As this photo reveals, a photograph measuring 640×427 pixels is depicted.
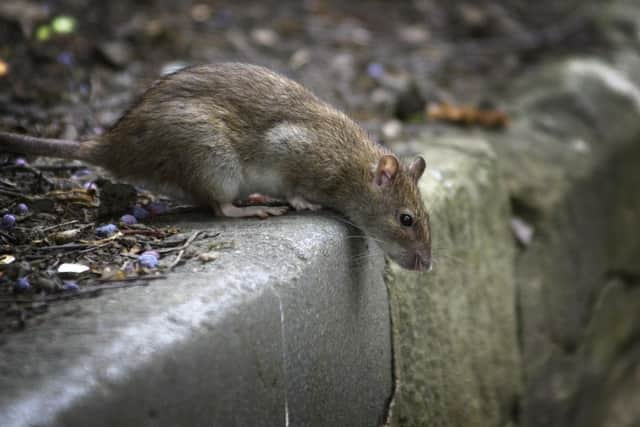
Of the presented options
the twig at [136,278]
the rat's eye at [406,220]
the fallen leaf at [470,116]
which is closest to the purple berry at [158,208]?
the twig at [136,278]

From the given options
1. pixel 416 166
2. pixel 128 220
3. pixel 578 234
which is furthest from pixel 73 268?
pixel 578 234

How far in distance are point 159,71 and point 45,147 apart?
8.72 feet

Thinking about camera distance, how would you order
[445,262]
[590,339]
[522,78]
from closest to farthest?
[445,262] → [590,339] → [522,78]

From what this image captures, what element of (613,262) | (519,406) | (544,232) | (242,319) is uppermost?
(242,319)

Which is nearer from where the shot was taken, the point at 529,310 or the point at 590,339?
the point at 529,310

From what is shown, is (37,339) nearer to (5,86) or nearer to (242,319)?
(242,319)

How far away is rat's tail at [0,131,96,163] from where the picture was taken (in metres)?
3.45

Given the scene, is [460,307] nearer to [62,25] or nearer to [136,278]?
[136,278]

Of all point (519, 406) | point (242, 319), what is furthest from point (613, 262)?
point (242, 319)

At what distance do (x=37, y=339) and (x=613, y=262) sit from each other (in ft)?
18.4

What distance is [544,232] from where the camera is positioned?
5.62 meters

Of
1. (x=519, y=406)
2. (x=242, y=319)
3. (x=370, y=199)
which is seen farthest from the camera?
(x=519, y=406)

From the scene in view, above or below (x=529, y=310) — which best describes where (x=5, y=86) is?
above

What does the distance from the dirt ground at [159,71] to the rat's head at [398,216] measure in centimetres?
98
